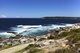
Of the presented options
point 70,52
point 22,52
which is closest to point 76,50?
point 70,52

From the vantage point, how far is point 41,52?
13.0 meters

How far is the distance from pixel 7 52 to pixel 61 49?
4939 millimetres

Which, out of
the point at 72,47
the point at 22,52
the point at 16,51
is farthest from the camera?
the point at 16,51

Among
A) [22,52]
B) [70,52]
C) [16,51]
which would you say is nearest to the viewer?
[70,52]

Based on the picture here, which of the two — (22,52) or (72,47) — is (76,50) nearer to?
(72,47)

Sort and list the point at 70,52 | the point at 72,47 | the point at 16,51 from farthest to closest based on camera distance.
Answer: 1. the point at 16,51
2. the point at 72,47
3. the point at 70,52

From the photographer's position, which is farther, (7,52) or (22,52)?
(7,52)

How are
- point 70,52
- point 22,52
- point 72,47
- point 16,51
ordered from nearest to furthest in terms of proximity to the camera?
point 70,52
point 72,47
point 22,52
point 16,51

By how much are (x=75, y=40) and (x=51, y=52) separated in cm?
275

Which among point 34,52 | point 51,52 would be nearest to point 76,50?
point 51,52

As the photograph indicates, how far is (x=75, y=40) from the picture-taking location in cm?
1484

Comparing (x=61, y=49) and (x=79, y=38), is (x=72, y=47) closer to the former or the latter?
(x=61, y=49)

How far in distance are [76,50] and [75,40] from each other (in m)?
2.59

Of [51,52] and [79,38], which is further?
[79,38]
